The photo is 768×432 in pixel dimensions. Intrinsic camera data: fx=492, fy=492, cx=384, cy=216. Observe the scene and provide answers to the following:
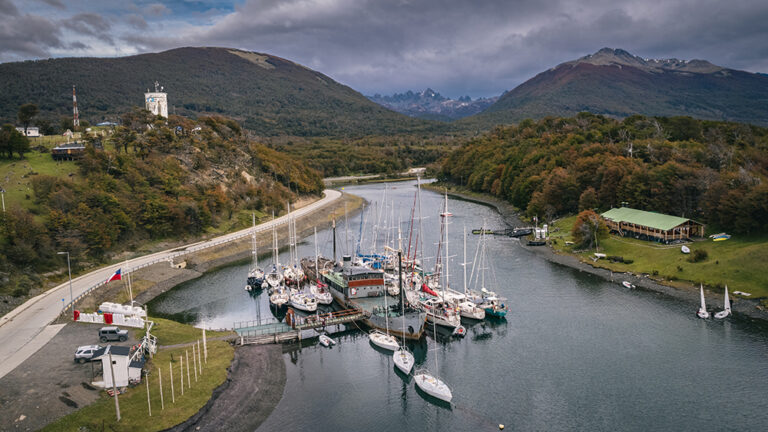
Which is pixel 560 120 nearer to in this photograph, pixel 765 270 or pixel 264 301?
pixel 765 270

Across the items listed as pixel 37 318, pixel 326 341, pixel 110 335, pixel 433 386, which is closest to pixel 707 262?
pixel 433 386

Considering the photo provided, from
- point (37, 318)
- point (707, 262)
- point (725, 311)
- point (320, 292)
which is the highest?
point (707, 262)

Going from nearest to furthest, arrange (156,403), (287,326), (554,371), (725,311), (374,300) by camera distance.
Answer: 1. (156,403)
2. (554,371)
3. (725,311)
4. (287,326)
5. (374,300)

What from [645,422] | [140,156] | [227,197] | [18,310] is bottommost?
[645,422]

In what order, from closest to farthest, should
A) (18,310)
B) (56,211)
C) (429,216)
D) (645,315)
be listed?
(18,310)
(645,315)
(56,211)
(429,216)

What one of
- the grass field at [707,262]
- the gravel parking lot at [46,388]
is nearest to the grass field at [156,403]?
the gravel parking lot at [46,388]

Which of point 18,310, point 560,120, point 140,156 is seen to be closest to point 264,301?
point 18,310

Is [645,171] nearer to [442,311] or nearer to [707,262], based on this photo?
[707,262]
